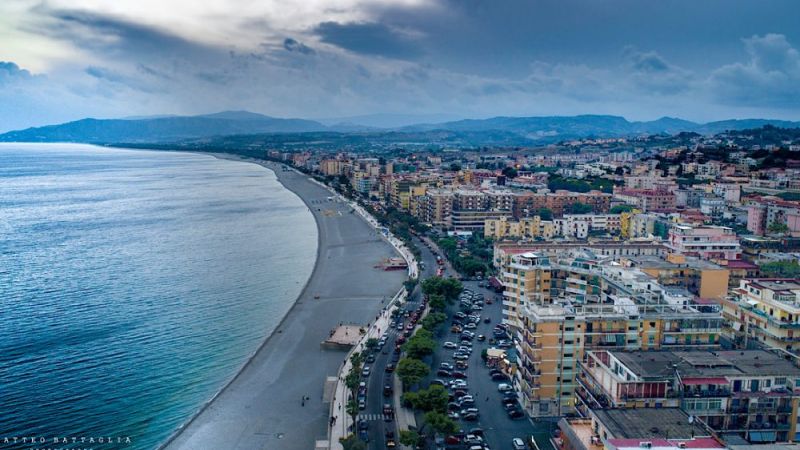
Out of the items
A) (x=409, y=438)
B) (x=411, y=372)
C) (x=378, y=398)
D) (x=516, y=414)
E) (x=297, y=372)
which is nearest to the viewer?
(x=409, y=438)

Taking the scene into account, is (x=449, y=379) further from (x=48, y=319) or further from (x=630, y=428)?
(x=48, y=319)

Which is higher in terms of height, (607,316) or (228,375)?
(607,316)

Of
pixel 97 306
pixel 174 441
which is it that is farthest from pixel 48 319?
pixel 174 441

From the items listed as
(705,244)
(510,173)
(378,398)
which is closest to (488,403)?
(378,398)

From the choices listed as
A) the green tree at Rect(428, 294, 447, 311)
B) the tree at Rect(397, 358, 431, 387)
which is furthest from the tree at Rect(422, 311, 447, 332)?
the tree at Rect(397, 358, 431, 387)

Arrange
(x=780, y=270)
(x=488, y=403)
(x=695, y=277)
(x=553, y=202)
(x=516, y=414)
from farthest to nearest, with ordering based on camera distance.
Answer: (x=553, y=202) → (x=780, y=270) → (x=695, y=277) → (x=488, y=403) → (x=516, y=414)

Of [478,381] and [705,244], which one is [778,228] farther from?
[478,381]
